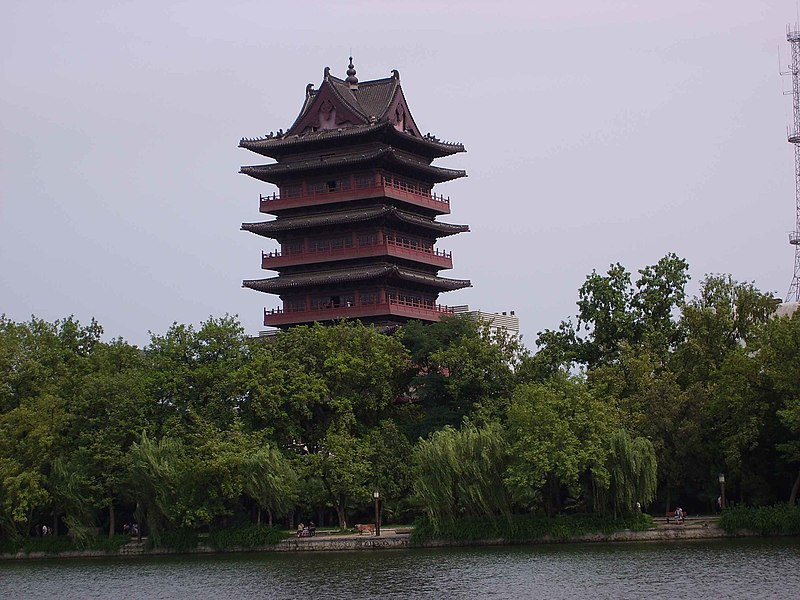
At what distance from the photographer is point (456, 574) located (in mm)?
40281

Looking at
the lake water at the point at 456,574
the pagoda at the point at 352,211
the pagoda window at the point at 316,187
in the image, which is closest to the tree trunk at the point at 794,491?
the lake water at the point at 456,574

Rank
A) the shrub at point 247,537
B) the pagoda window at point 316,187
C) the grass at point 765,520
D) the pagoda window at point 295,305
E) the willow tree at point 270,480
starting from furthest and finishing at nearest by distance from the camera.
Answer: the pagoda window at point 316,187
the pagoda window at point 295,305
the shrub at point 247,537
the willow tree at point 270,480
the grass at point 765,520

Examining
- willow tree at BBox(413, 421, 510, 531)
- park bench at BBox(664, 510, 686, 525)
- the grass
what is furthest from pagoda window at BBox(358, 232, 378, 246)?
the grass

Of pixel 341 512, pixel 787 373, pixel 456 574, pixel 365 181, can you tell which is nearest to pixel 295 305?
pixel 365 181

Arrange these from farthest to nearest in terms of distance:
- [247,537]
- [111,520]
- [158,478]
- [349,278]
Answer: [349,278]
[111,520]
[247,537]
[158,478]

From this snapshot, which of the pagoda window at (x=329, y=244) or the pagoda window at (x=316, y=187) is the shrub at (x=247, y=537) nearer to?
the pagoda window at (x=329, y=244)

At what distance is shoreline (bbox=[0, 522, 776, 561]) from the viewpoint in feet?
155

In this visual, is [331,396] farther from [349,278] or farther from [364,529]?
[349,278]

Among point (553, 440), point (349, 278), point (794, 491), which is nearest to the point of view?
point (794, 491)

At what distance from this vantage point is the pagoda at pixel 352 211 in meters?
68.6

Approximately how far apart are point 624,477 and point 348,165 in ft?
89.4

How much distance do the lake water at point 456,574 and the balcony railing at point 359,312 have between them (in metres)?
19.3

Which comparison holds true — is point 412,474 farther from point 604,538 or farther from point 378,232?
point 378,232

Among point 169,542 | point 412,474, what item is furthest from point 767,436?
point 169,542
